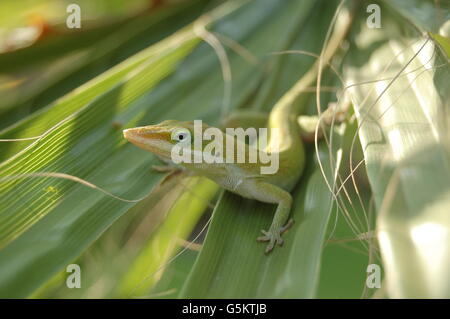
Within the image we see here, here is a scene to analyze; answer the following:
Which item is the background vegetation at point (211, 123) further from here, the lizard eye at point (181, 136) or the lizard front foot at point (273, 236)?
the lizard eye at point (181, 136)

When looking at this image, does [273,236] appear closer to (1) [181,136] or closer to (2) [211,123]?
(1) [181,136]

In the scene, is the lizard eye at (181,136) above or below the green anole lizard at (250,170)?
above

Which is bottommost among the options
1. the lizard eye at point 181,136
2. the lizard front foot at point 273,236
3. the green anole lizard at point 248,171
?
the lizard front foot at point 273,236

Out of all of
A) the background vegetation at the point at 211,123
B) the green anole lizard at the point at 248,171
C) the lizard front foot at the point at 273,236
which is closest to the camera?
the background vegetation at the point at 211,123

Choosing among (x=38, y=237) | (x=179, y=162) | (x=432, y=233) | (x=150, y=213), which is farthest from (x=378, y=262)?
(x=38, y=237)

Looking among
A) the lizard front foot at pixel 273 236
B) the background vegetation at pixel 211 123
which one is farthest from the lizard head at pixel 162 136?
the lizard front foot at pixel 273 236
